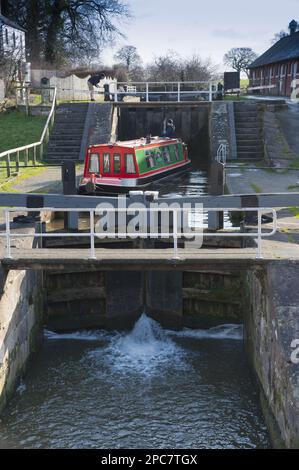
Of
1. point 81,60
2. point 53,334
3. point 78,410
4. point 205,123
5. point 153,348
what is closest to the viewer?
point 78,410

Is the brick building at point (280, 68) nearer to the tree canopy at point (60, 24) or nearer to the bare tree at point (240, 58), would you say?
the tree canopy at point (60, 24)

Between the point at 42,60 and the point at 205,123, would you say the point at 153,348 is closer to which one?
the point at 205,123

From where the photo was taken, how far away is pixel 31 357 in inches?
476

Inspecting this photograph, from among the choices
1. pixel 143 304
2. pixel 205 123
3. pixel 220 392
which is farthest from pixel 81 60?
pixel 220 392

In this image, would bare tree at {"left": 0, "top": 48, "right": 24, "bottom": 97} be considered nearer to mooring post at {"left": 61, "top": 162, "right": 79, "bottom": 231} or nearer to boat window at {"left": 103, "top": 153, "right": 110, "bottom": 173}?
boat window at {"left": 103, "top": 153, "right": 110, "bottom": 173}

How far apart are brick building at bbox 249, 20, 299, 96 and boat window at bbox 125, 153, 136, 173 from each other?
22.8m

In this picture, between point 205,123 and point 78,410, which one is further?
point 205,123

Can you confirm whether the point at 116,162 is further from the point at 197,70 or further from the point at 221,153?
the point at 197,70

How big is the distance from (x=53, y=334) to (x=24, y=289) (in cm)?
246

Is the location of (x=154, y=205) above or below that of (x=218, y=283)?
above

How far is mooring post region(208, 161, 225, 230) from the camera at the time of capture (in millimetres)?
13672

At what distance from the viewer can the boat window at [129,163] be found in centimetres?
1862

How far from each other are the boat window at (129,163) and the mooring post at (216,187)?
16.6 feet

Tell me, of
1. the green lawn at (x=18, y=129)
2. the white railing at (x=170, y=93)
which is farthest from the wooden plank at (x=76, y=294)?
the white railing at (x=170, y=93)
